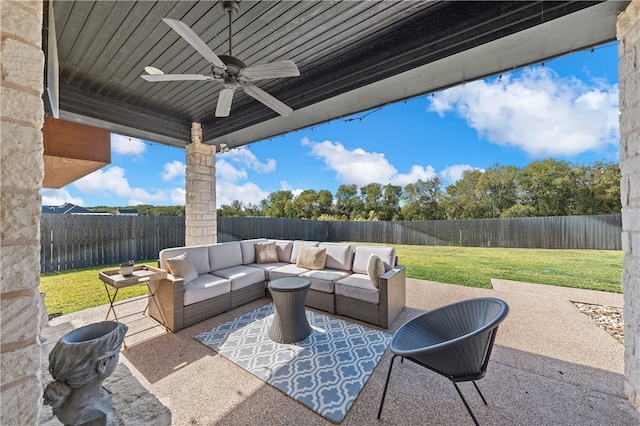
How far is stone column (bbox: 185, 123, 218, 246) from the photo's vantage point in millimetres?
4954

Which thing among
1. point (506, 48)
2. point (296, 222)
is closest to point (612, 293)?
point (506, 48)

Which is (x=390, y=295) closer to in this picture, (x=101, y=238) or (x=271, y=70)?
(x=271, y=70)

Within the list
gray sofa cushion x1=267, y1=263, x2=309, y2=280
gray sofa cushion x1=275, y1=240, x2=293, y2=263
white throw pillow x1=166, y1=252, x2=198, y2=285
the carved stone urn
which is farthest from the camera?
gray sofa cushion x1=275, y1=240, x2=293, y2=263

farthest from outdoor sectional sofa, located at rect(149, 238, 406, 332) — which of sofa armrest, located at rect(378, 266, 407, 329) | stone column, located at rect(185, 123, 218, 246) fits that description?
stone column, located at rect(185, 123, 218, 246)

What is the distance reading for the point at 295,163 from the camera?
2428 centimetres

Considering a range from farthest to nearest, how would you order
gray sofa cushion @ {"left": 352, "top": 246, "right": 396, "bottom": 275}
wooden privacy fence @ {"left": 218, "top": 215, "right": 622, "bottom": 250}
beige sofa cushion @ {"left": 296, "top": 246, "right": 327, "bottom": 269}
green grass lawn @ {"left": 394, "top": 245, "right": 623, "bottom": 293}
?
1. wooden privacy fence @ {"left": 218, "top": 215, "right": 622, "bottom": 250}
2. green grass lawn @ {"left": 394, "top": 245, "right": 623, "bottom": 293}
3. beige sofa cushion @ {"left": 296, "top": 246, "right": 327, "bottom": 269}
4. gray sofa cushion @ {"left": 352, "top": 246, "right": 396, "bottom": 275}

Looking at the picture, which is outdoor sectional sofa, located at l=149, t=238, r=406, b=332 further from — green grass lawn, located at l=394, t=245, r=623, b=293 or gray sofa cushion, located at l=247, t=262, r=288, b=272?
green grass lawn, located at l=394, t=245, r=623, b=293

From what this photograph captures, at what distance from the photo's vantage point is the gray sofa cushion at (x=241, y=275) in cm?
364

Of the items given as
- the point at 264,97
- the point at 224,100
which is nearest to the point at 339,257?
the point at 264,97

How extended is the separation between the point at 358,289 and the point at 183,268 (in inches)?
91.0

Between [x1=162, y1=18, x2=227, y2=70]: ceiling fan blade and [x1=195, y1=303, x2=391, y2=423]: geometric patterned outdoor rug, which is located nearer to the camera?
[x1=162, y1=18, x2=227, y2=70]: ceiling fan blade

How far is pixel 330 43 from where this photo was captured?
2771mm

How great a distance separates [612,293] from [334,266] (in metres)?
4.89

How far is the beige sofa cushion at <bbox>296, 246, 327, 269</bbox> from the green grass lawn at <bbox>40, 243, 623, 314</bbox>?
108 inches
